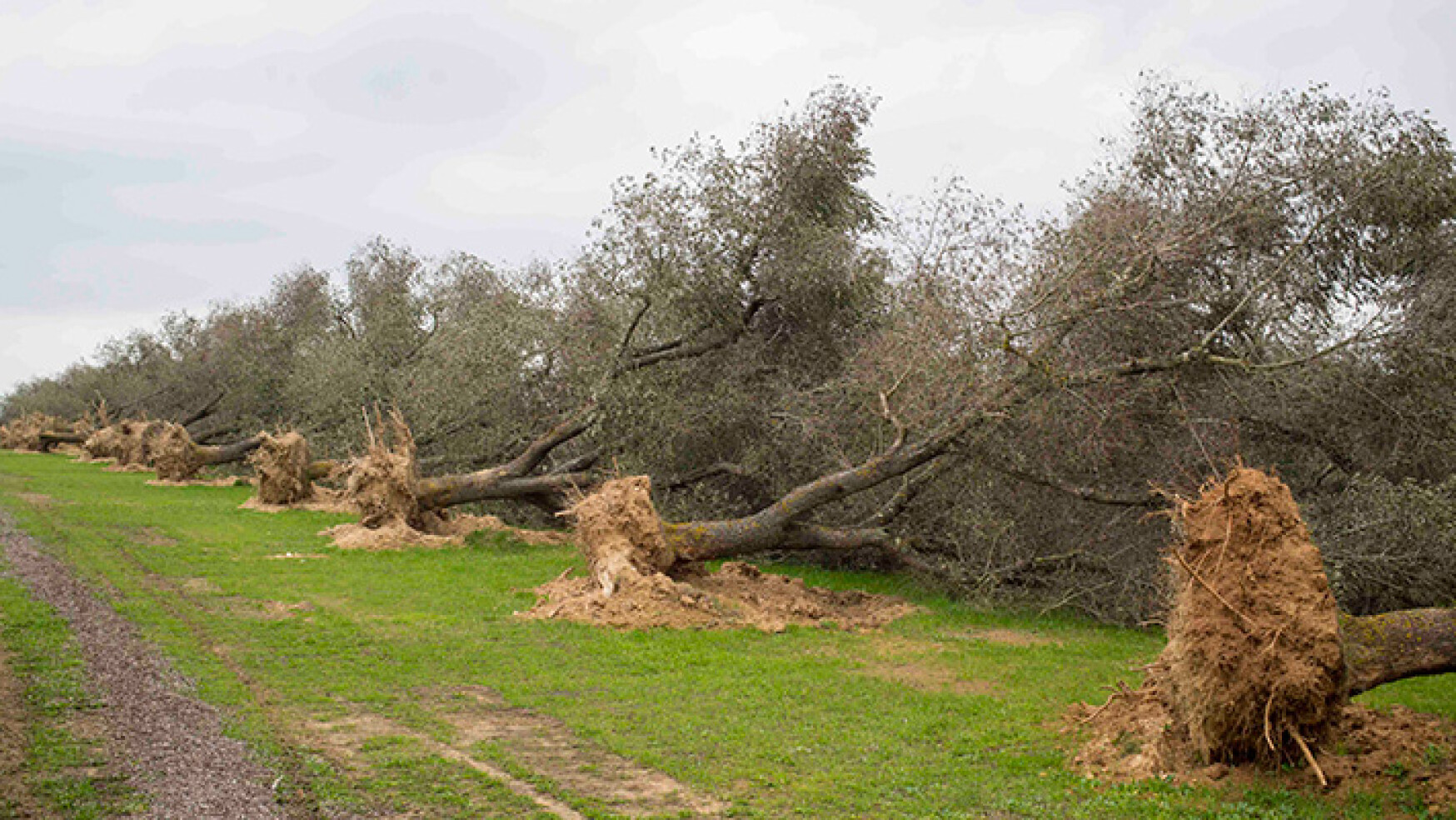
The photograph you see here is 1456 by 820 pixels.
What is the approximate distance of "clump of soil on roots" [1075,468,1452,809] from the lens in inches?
261

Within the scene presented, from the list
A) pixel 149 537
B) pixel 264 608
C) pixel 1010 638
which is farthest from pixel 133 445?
pixel 1010 638

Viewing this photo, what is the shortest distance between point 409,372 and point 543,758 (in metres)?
21.9

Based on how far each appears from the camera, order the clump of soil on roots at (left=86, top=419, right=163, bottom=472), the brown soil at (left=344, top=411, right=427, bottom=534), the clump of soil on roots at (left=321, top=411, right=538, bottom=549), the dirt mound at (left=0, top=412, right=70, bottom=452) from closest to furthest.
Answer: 1. the clump of soil on roots at (left=321, top=411, right=538, bottom=549)
2. the brown soil at (left=344, top=411, right=427, bottom=534)
3. the clump of soil on roots at (left=86, top=419, right=163, bottom=472)
4. the dirt mound at (left=0, top=412, right=70, bottom=452)

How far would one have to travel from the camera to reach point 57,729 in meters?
7.18

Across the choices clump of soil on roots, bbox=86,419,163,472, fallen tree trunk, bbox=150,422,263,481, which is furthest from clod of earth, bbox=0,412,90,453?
fallen tree trunk, bbox=150,422,263,481

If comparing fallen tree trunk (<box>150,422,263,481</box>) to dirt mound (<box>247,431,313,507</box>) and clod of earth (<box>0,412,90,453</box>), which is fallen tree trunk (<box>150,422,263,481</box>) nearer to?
dirt mound (<box>247,431,313,507</box>)

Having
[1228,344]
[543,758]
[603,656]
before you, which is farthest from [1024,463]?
[543,758]

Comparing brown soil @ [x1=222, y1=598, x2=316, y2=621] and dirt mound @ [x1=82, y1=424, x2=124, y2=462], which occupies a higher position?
dirt mound @ [x1=82, y1=424, x2=124, y2=462]

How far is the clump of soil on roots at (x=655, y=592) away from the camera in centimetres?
1231

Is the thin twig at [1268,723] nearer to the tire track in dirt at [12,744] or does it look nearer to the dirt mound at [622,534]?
the tire track in dirt at [12,744]

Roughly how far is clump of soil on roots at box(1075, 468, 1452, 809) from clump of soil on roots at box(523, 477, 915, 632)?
556 centimetres

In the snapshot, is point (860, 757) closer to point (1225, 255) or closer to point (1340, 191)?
point (1225, 255)

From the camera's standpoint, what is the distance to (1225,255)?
45.0 ft

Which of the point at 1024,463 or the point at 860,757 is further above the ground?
the point at 1024,463
